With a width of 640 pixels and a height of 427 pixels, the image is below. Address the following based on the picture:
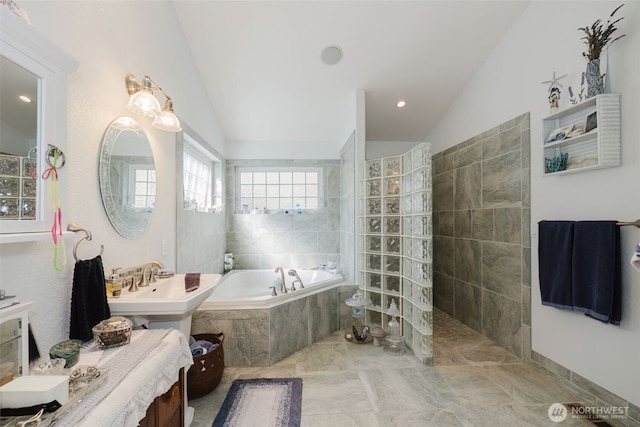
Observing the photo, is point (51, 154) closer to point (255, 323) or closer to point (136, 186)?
point (136, 186)

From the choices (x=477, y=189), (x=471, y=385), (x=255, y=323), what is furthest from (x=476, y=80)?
(x=255, y=323)

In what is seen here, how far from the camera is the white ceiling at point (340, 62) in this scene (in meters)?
2.44

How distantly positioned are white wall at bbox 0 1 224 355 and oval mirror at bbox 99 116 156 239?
5cm

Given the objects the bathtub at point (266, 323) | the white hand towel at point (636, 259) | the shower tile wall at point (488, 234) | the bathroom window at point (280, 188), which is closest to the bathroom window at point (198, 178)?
the bathroom window at point (280, 188)

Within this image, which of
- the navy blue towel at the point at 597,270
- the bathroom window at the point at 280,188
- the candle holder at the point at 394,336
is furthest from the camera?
the bathroom window at the point at 280,188

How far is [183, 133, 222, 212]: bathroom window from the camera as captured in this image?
288cm

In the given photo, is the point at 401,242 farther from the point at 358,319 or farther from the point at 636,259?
the point at 636,259

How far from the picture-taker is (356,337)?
2805 millimetres

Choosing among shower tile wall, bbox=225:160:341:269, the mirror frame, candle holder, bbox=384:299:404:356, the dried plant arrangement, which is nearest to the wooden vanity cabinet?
the mirror frame

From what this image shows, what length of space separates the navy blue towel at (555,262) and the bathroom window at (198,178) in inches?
122

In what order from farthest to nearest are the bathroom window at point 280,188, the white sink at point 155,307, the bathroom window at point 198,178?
1. the bathroom window at point 280,188
2. the bathroom window at point 198,178
3. the white sink at point 155,307

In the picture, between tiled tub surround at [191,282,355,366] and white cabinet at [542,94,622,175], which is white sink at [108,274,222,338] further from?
white cabinet at [542,94,622,175]

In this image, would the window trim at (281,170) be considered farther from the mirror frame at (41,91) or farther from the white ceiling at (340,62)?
the mirror frame at (41,91)

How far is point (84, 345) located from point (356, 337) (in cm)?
221
